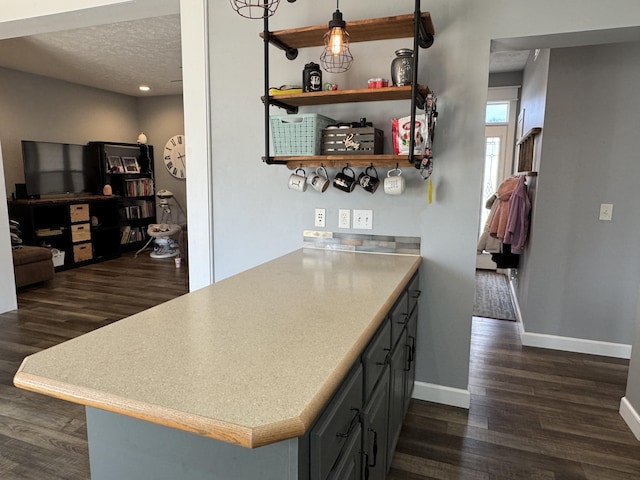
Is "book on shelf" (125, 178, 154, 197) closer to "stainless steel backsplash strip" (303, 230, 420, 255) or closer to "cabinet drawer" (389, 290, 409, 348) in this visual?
"stainless steel backsplash strip" (303, 230, 420, 255)

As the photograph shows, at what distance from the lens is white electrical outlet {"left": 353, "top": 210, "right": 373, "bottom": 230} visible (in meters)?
2.44

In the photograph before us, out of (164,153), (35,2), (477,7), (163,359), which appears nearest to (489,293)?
(477,7)

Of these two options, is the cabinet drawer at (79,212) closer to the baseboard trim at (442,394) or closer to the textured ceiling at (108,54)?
the textured ceiling at (108,54)

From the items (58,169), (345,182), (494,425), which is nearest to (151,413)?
(345,182)

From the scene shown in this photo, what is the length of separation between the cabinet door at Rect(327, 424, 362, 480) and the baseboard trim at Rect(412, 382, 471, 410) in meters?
1.33

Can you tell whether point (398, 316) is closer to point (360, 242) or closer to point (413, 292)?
point (413, 292)

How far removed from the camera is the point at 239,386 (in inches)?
36.0

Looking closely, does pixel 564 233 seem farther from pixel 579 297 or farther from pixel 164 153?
pixel 164 153

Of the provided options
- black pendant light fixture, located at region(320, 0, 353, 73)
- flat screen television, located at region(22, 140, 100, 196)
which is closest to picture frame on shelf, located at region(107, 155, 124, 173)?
flat screen television, located at region(22, 140, 100, 196)

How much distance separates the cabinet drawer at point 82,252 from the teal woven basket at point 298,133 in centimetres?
493

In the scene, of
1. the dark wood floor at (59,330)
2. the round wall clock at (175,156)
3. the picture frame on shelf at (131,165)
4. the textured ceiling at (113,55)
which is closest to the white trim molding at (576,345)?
the textured ceiling at (113,55)

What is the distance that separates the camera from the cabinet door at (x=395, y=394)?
1.72m

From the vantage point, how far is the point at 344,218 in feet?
8.18

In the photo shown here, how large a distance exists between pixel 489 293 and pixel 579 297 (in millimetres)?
1528
